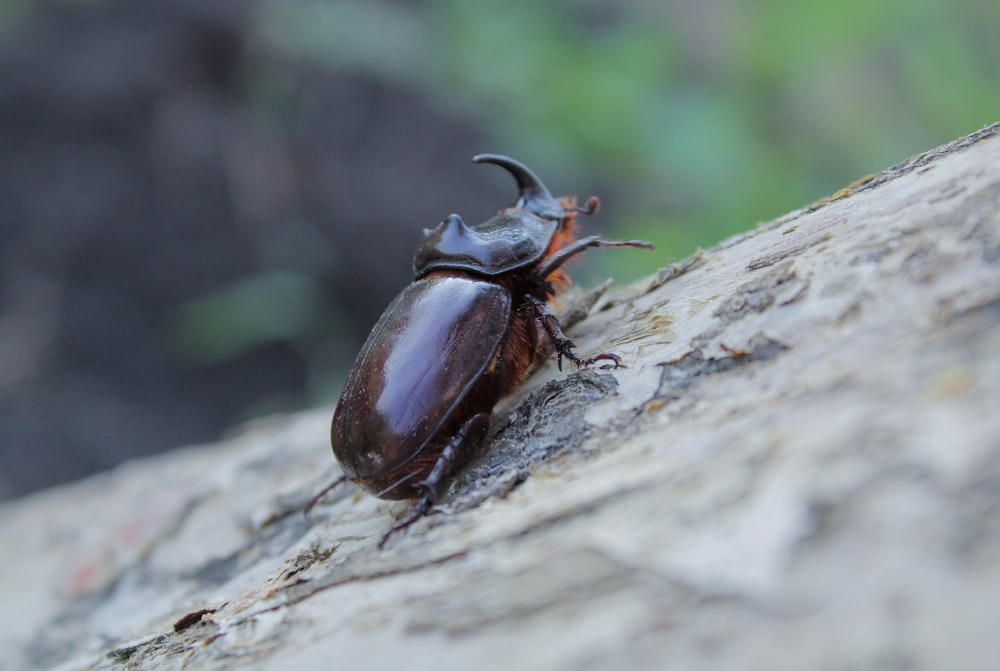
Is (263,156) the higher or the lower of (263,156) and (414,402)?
the higher

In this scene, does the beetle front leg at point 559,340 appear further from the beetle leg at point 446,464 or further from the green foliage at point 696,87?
the green foliage at point 696,87

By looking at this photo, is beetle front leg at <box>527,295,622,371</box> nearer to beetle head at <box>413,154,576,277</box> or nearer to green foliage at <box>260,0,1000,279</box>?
beetle head at <box>413,154,576,277</box>

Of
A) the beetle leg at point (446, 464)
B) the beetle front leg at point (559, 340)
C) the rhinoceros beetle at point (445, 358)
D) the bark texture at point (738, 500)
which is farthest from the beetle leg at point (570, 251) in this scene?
the beetle leg at point (446, 464)

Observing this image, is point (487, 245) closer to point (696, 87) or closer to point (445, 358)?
point (445, 358)

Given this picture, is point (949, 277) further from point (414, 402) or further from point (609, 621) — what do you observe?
point (414, 402)

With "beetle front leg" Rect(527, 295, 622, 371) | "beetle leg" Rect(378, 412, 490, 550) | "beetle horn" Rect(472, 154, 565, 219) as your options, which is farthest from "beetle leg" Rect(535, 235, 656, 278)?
"beetle leg" Rect(378, 412, 490, 550)

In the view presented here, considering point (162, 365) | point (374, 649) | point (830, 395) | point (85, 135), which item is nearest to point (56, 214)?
point (85, 135)

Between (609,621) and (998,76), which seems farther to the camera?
(998,76)

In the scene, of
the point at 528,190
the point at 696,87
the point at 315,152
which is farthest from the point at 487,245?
the point at 696,87
